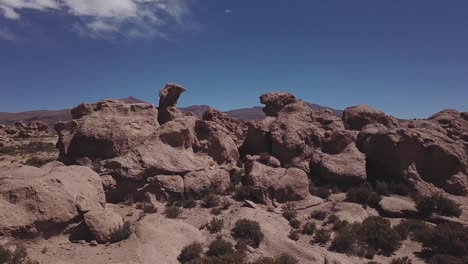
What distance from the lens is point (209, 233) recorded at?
16.3 m

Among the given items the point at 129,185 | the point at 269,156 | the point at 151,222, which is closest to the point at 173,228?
the point at 151,222

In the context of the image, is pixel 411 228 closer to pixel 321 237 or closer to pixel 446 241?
pixel 446 241

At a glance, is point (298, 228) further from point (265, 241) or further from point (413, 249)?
point (413, 249)

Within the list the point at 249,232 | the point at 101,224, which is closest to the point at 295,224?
the point at 249,232

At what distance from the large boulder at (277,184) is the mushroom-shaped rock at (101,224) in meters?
7.51

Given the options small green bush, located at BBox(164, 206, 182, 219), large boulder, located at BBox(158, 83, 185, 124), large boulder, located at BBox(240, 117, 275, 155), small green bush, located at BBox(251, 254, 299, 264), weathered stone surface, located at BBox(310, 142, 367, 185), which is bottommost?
small green bush, located at BBox(251, 254, 299, 264)

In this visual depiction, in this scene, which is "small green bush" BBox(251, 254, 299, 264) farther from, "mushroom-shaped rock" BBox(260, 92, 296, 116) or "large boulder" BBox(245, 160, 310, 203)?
"mushroom-shaped rock" BBox(260, 92, 296, 116)

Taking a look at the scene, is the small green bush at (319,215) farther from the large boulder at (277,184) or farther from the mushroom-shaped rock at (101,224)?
the mushroom-shaped rock at (101,224)

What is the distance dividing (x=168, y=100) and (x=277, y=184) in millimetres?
10674

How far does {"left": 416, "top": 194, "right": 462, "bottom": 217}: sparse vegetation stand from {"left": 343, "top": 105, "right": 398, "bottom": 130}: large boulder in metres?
9.68

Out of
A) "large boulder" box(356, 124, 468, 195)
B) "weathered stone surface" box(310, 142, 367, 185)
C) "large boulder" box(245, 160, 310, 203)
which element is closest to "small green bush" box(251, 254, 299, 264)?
"large boulder" box(245, 160, 310, 203)

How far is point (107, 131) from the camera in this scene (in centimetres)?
2139

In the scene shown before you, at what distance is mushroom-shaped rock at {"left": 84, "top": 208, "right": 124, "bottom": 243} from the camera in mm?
13984

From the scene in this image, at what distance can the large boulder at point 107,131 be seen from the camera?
21156 millimetres
